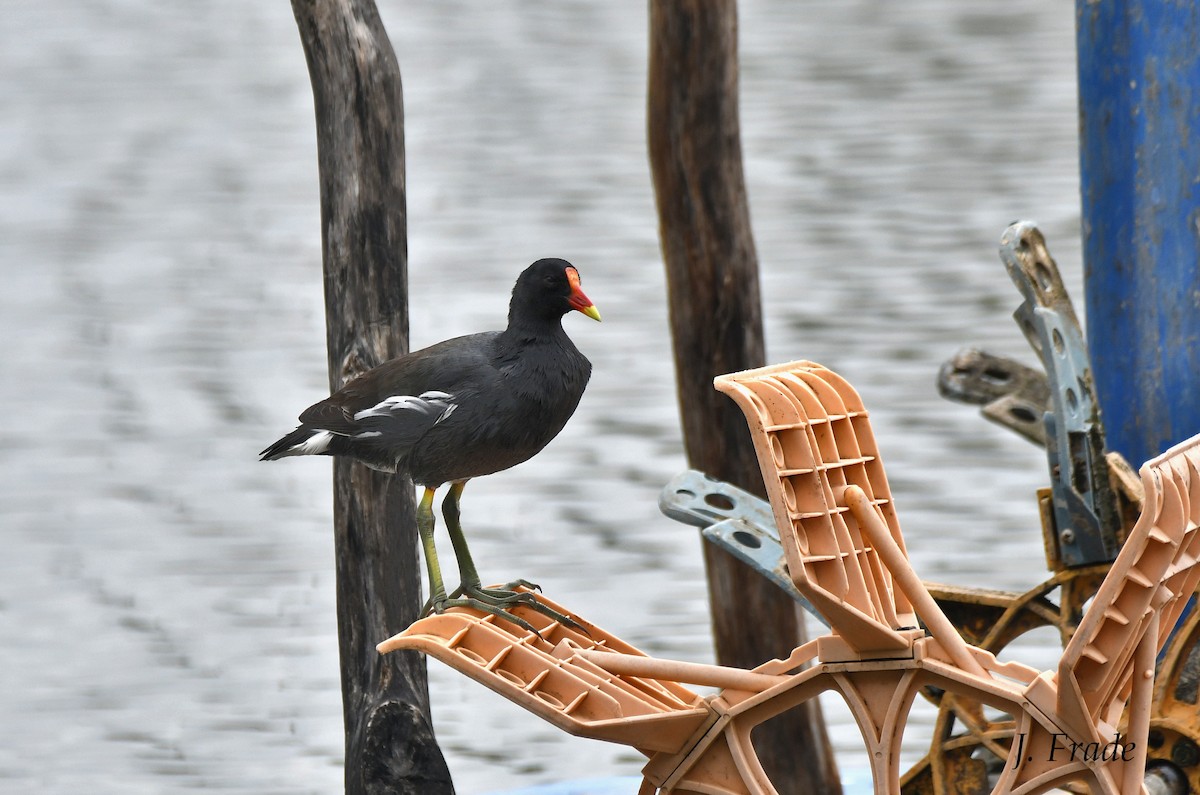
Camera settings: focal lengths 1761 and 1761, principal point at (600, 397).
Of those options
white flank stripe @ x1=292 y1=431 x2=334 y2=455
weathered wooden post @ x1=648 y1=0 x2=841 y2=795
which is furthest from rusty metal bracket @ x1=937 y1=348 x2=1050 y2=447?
white flank stripe @ x1=292 y1=431 x2=334 y2=455

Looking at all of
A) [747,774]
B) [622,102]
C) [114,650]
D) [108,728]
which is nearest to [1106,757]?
[747,774]

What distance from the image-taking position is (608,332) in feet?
30.1

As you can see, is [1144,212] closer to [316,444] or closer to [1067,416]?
[1067,416]

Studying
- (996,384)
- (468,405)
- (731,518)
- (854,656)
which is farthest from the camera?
(996,384)

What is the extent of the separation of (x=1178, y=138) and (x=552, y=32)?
11.3 meters

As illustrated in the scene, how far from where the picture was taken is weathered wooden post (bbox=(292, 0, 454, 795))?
3.55 m

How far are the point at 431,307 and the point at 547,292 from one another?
250 inches

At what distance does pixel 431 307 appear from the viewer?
938 cm

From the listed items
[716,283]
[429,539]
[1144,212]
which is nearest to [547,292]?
[429,539]

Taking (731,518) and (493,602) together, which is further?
(731,518)

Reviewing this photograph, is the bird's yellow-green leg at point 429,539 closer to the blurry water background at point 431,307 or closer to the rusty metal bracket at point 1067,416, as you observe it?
the rusty metal bracket at point 1067,416

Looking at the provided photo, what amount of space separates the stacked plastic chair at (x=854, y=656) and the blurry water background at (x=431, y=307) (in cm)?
231

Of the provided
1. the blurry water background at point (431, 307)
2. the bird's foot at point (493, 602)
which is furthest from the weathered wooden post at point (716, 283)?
the bird's foot at point (493, 602)

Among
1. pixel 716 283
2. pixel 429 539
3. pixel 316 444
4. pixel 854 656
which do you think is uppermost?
pixel 716 283
